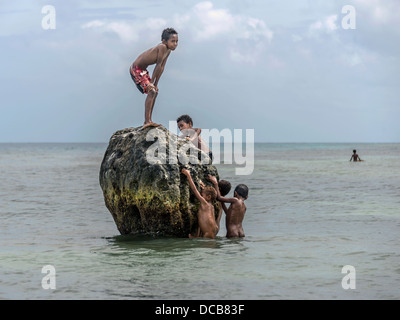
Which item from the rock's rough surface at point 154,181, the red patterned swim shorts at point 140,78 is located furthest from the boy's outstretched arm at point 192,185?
the red patterned swim shorts at point 140,78

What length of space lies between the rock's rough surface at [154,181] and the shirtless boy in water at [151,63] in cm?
49

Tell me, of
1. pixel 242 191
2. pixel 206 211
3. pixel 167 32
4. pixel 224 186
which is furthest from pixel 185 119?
pixel 206 211

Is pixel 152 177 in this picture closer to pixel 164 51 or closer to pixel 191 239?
pixel 191 239

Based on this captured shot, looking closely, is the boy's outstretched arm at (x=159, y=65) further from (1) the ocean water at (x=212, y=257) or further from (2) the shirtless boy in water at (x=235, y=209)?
(1) the ocean water at (x=212, y=257)

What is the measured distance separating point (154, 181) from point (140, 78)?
2.13 metres

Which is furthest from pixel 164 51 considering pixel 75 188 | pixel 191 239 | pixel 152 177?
pixel 75 188

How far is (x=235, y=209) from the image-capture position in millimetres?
10688

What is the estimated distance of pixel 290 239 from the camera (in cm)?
1148

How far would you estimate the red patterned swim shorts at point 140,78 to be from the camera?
1072cm

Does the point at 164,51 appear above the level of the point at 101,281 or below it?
above

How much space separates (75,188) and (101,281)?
1675 centimetres

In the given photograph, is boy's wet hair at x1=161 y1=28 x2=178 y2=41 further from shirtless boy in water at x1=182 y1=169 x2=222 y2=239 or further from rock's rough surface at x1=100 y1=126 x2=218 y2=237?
shirtless boy in water at x1=182 y1=169 x2=222 y2=239

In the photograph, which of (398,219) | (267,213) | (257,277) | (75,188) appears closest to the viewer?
(257,277)
